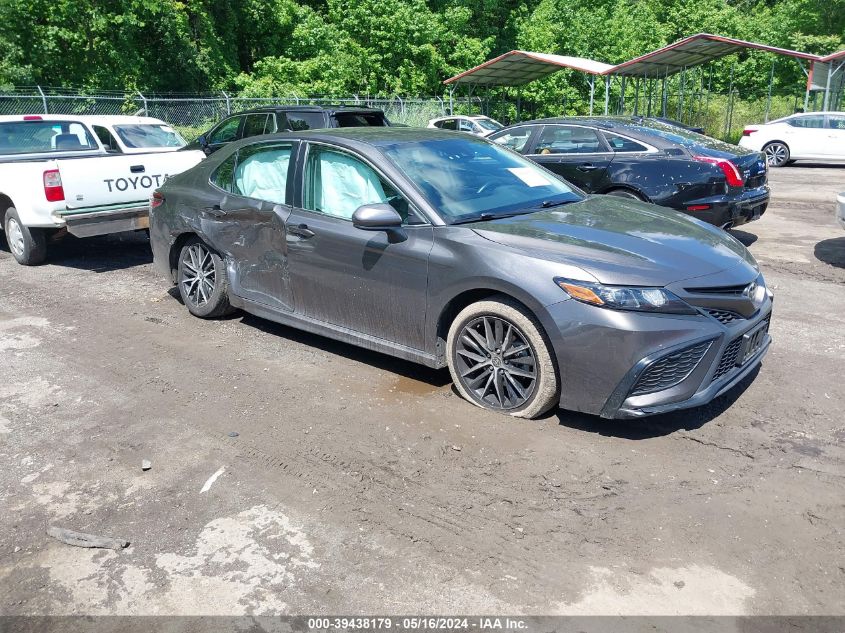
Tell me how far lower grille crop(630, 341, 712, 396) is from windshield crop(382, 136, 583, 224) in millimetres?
1469

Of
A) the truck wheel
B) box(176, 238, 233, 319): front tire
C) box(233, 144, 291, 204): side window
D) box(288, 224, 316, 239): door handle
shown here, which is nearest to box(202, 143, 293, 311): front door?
box(233, 144, 291, 204): side window

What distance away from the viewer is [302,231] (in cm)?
520

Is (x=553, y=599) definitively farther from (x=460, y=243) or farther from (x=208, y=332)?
(x=208, y=332)

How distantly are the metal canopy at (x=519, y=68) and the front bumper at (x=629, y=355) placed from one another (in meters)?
22.4

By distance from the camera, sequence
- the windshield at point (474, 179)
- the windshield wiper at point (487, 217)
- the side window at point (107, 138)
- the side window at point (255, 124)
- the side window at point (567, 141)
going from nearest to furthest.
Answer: the windshield wiper at point (487, 217) < the windshield at point (474, 179) < the side window at point (567, 141) < the side window at point (107, 138) < the side window at point (255, 124)

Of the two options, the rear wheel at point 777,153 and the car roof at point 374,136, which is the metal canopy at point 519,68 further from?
the car roof at point 374,136

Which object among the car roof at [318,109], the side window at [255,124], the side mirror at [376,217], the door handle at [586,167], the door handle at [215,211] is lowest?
the door handle at [586,167]

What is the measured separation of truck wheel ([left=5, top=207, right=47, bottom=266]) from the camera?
8664mm

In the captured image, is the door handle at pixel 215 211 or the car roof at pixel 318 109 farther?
the car roof at pixel 318 109

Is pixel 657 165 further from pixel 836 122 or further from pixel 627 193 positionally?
pixel 836 122

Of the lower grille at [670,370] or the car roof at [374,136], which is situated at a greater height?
the car roof at [374,136]

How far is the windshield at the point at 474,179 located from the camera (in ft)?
15.8

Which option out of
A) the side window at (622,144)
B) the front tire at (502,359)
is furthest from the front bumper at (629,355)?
the side window at (622,144)

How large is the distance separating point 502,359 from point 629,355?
79 cm
